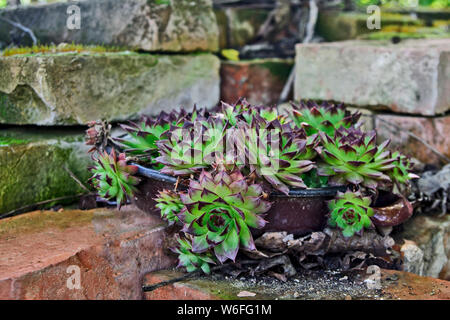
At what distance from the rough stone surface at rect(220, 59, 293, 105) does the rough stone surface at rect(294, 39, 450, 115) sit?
23 centimetres

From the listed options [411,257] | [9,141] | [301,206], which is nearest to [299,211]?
[301,206]

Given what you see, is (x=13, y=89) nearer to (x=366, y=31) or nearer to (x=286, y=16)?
(x=286, y=16)

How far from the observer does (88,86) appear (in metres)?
2.20

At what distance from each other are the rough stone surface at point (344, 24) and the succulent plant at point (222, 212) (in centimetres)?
195

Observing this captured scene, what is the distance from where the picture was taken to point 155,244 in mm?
1715

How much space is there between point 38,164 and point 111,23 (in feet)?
2.54

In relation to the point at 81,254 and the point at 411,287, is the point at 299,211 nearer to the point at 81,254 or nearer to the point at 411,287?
the point at 411,287

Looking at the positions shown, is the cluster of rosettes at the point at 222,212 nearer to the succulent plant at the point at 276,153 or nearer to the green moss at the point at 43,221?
the succulent plant at the point at 276,153

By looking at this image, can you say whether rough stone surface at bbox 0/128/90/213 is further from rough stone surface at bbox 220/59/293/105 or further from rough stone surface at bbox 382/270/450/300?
rough stone surface at bbox 382/270/450/300

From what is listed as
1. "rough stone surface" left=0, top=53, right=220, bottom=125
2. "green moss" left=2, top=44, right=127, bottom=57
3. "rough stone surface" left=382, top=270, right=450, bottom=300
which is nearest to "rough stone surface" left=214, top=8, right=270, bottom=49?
"rough stone surface" left=0, top=53, right=220, bottom=125

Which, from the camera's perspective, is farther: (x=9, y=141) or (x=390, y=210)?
(x=9, y=141)

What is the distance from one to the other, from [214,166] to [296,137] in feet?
1.06

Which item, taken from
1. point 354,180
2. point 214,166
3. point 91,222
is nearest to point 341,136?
point 354,180

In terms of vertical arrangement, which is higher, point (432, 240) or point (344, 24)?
point (344, 24)
